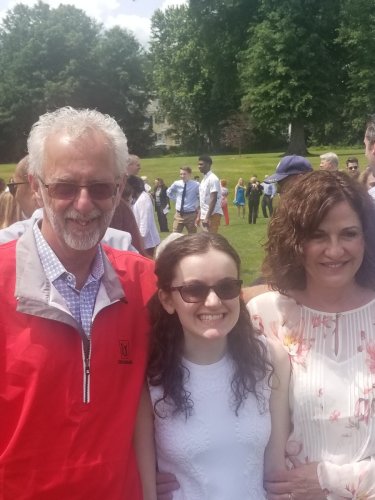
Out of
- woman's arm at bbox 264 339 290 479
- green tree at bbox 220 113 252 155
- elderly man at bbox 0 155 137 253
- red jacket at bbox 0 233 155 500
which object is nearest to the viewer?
red jacket at bbox 0 233 155 500

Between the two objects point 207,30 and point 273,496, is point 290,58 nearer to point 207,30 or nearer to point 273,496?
point 207,30

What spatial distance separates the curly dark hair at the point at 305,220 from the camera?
2676 mm

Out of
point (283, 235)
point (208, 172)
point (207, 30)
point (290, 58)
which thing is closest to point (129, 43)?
point (207, 30)

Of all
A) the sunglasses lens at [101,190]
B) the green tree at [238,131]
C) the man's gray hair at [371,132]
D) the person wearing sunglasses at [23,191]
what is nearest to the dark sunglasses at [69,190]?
the sunglasses lens at [101,190]

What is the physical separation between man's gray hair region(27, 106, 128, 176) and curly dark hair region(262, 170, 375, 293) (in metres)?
0.81

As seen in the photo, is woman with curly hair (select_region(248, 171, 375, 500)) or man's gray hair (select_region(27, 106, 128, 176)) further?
woman with curly hair (select_region(248, 171, 375, 500))

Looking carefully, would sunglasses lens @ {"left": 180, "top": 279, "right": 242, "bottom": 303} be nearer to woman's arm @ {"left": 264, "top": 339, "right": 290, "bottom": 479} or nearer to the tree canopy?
woman's arm @ {"left": 264, "top": 339, "right": 290, "bottom": 479}

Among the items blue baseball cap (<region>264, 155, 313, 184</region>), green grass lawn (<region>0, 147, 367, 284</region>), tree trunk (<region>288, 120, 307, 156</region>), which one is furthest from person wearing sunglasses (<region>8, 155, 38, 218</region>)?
tree trunk (<region>288, 120, 307, 156</region>)

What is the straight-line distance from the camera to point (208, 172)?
1430cm

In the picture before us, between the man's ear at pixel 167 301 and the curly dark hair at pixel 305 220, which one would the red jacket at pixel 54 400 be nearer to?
the man's ear at pixel 167 301

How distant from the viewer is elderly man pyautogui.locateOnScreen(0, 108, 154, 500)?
2.17m

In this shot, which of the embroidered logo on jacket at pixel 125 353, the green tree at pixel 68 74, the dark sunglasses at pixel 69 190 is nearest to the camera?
the dark sunglasses at pixel 69 190

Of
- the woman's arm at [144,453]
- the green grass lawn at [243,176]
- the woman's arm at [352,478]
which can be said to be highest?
the woman's arm at [144,453]

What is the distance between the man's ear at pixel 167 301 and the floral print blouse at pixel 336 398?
54 cm
